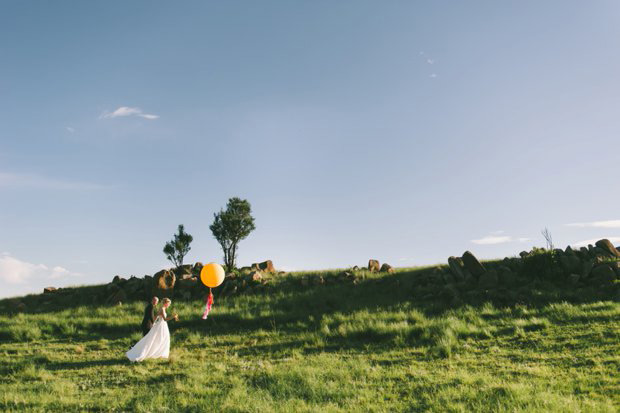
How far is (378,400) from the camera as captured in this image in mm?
9039

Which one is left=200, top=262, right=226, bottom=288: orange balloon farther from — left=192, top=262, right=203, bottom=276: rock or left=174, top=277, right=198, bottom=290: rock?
left=192, top=262, right=203, bottom=276: rock

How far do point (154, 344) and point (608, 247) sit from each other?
2744cm

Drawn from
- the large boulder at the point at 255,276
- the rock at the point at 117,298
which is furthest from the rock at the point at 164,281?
the large boulder at the point at 255,276

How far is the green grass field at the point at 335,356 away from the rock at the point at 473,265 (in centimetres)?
339

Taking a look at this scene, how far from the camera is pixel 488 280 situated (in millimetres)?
23312

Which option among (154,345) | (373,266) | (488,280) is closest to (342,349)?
(154,345)

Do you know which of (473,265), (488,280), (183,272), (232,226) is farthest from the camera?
(232,226)

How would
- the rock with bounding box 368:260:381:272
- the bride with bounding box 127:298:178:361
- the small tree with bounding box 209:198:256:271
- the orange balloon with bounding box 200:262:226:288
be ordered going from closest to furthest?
the bride with bounding box 127:298:178:361, the orange balloon with bounding box 200:262:226:288, the rock with bounding box 368:260:381:272, the small tree with bounding box 209:198:256:271

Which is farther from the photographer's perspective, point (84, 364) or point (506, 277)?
point (506, 277)

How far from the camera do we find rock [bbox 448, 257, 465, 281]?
970 inches

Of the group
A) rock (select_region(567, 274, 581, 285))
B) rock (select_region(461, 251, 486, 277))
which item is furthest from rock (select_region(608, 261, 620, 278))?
rock (select_region(461, 251, 486, 277))

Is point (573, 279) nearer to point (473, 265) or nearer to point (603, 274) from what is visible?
point (603, 274)

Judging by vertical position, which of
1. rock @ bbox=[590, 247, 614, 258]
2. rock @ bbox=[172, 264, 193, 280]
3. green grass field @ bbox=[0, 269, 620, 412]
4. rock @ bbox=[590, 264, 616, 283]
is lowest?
green grass field @ bbox=[0, 269, 620, 412]

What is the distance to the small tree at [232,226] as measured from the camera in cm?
4134
